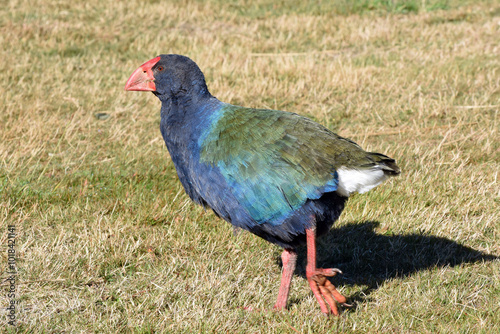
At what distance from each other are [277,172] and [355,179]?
1.33 ft

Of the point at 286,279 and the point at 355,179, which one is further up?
the point at 355,179

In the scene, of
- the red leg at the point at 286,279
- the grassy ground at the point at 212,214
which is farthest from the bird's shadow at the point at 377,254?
the red leg at the point at 286,279

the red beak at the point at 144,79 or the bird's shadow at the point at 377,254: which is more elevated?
the red beak at the point at 144,79

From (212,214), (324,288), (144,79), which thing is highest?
(144,79)

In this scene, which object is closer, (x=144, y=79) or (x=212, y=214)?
(x=144, y=79)

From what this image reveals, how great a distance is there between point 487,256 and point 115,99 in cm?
418

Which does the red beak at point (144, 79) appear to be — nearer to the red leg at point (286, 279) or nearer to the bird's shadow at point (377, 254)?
the red leg at point (286, 279)

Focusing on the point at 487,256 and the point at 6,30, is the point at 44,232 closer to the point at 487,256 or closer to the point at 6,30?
the point at 487,256

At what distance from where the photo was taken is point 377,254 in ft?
12.4

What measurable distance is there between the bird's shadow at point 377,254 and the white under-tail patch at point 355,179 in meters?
0.75

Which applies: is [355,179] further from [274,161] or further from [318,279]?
[318,279]

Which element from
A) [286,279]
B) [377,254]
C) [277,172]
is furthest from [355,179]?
[377,254]

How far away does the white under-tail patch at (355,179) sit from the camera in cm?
294

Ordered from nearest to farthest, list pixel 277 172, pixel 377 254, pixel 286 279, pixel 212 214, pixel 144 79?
1. pixel 277 172
2. pixel 286 279
3. pixel 144 79
4. pixel 377 254
5. pixel 212 214
